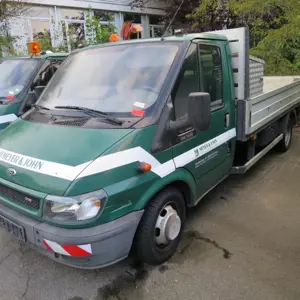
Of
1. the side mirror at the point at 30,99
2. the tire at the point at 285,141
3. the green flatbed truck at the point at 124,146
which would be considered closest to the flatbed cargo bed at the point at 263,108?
the green flatbed truck at the point at 124,146

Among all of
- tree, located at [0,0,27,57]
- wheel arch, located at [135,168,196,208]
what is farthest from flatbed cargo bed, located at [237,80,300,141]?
tree, located at [0,0,27,57]

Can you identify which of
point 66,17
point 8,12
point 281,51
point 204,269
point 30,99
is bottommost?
point 204,269

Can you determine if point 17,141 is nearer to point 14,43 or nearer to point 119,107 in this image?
point 119,107

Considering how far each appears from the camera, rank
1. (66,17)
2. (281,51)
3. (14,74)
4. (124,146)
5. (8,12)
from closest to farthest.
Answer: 1. (124,146)
2. (14,74)
3. (281,51)
4. (8,12)
5. (66,17)

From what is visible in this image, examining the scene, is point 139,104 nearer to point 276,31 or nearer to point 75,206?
point 75,206

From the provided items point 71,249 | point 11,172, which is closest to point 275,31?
point 11,172

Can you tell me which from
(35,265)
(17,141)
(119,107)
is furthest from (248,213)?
(17,141)

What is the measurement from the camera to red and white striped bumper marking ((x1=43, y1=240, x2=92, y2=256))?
92.7 inches

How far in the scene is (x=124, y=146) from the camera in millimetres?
2533

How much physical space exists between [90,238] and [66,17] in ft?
53.7

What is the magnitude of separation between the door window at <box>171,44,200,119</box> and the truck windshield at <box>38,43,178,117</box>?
148 mm

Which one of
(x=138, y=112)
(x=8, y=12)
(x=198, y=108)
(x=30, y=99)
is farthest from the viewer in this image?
(x=8, y=12)

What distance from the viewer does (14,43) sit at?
42.5 ft

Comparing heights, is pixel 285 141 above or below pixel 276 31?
below
